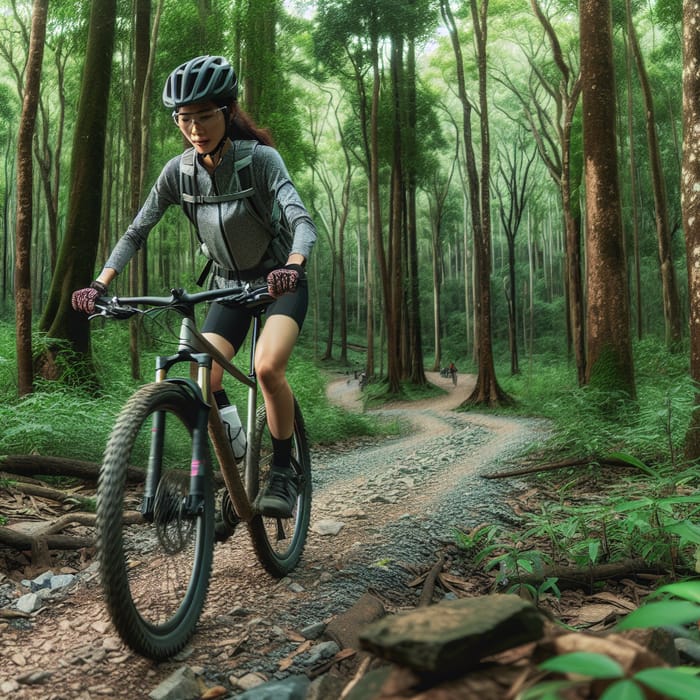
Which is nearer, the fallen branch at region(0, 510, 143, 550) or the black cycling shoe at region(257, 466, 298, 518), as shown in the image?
the black cycling shoe at region(257, 466, 298, 518)

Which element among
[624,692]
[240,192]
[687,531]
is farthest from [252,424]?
[624,692]

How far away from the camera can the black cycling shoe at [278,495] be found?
2.71 m

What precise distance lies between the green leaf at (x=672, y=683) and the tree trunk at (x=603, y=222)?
6466mm

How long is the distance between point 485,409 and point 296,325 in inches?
471

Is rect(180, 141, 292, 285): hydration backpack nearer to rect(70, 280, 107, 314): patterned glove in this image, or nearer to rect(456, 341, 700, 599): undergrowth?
rect(70, 280, 107, 314): patterned glove

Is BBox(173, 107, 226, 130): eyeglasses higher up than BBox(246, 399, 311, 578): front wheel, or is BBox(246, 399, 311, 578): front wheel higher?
BBox(173, 107, 226, 130): eyeglasses

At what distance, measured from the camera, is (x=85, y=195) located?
24.4 feet

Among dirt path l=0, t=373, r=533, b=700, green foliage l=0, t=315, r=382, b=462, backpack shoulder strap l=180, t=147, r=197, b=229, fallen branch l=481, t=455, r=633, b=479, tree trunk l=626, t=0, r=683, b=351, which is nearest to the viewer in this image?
dirt path l=0, t=373, r=533, b=700

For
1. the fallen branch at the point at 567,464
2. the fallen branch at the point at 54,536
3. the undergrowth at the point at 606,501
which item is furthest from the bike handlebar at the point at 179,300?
the fallen branch at the point at 567,464

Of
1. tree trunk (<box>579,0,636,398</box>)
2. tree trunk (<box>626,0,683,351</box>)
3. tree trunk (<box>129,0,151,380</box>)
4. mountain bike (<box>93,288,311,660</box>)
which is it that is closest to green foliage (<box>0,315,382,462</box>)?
mountain bike (<box>93,288,311,660</box>)

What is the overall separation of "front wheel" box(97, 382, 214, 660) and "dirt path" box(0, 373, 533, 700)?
0.14 m

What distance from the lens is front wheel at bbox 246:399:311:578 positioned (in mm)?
2922

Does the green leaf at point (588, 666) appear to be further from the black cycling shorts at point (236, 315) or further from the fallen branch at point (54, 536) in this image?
the fallen branch at point (54, 536)

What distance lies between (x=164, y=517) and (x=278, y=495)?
2.37 feet
